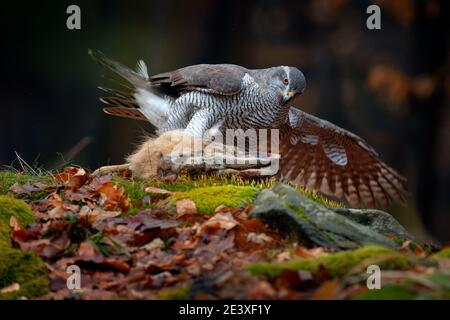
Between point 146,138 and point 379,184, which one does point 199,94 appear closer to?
point 146,138

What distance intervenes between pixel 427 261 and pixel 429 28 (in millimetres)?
7530

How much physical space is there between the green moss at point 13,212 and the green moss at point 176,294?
1.18 metres

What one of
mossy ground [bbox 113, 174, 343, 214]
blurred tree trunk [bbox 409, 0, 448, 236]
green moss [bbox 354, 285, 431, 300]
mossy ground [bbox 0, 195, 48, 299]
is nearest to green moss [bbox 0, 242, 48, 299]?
mossy ground [bbox 0, 195, 48, 299]

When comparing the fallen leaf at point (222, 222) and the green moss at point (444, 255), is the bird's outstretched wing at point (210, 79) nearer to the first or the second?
the fallen leaf at point (222, 222)

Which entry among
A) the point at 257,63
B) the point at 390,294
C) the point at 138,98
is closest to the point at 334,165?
the point at 138,98

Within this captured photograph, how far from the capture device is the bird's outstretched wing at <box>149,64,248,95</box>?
653 centimetres

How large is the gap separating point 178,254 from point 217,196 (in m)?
0.85

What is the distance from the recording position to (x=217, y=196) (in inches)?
178

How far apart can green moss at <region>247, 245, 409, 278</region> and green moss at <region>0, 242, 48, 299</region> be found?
1.08m

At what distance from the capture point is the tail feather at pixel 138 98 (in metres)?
7.14

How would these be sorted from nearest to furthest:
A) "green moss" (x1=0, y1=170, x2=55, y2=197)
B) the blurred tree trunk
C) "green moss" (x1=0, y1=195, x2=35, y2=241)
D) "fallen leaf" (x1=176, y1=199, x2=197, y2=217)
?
"green moss" (x1=0, y1=195, x2=35, y2=241) → "fallen leaf" (x1=176, y1=199, x2=197, y2=217) → "green moss" (x1=0, y1=170, x2=55, y2=197) → the blurred tree trunk

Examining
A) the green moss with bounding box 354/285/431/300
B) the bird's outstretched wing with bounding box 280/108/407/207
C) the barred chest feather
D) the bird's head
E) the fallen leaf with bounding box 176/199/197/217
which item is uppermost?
the bird's head

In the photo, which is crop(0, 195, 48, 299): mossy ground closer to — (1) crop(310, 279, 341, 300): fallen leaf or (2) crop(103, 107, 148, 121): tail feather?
(1) crop(310, 279, 341, 300): fallen leaf

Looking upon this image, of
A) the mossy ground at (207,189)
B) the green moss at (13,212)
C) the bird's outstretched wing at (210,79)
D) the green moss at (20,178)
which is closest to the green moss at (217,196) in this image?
the mossy ground at (207,189)
